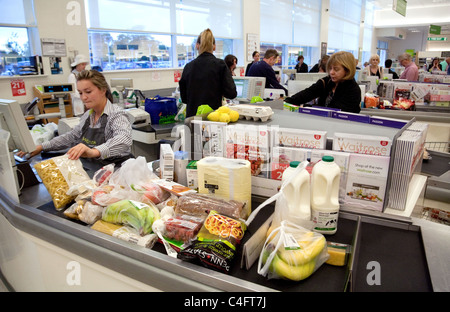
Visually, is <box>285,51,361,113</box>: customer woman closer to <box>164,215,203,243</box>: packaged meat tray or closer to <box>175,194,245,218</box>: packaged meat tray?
<box>175,194,245,218</box>: packaged meat tray

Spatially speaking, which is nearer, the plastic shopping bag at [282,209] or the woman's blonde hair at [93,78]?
the plastic shopping bag at [282,209]

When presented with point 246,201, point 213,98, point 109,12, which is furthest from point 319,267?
point 109,12

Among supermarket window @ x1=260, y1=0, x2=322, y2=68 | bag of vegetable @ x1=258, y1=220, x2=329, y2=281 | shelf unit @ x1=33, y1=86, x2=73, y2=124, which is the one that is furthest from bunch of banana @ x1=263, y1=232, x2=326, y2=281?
supermarket window @ x1=260, y1=0, x2=322, y2=68

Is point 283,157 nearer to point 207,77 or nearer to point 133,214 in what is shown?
point 133,214

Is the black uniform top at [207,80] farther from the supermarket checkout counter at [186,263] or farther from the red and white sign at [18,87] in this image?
the red and white sign at [18,87]

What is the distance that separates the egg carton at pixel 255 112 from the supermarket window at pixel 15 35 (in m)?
4.64

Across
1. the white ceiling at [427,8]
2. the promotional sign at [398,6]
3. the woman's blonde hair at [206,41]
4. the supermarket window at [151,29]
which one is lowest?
the woman's blonde hair at [206,41]

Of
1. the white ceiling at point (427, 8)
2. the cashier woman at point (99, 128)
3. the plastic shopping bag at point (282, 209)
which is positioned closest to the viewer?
the plastic shopping bag at point (282, 209)

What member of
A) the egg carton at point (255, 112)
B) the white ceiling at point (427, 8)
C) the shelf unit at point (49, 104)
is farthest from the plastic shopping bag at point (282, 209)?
the white ceiling at point (427, 8)

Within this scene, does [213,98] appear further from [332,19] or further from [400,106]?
[332,19]

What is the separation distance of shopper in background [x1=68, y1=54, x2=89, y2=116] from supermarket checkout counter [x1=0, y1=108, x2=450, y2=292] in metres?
3.44

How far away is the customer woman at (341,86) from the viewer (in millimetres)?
2760

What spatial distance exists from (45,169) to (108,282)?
746mm

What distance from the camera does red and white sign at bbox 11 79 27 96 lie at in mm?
5035
